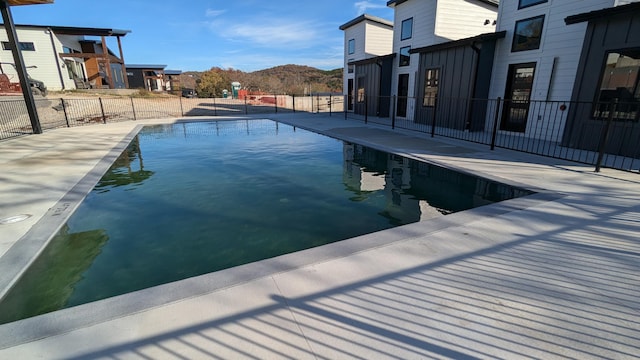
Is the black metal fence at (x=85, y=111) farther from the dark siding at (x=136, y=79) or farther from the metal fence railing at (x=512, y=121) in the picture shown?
the dark siding at (x=136, y=79)

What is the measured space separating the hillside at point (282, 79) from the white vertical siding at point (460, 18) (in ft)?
88.4

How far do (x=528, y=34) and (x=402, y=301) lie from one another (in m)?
9.57

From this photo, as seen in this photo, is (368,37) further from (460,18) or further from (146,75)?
(146,75)

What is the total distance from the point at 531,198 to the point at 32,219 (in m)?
6.34

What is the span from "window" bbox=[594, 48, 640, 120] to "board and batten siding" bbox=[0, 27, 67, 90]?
30643mm

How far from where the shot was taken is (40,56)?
21719mm

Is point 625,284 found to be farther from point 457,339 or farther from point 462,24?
point 462,24

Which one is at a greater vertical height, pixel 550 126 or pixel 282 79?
pixel 282 79

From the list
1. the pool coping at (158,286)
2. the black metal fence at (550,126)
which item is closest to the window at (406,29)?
the black metal fence at (550,126)

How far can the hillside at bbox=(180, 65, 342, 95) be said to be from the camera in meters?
43.2

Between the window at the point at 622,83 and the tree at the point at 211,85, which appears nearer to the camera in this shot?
the window at the point at 622,83

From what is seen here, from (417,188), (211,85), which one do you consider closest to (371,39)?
(417,188)

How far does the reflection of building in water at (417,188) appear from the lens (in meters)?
4.16

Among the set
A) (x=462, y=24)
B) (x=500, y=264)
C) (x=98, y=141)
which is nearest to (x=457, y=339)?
(x=500, y=264)
